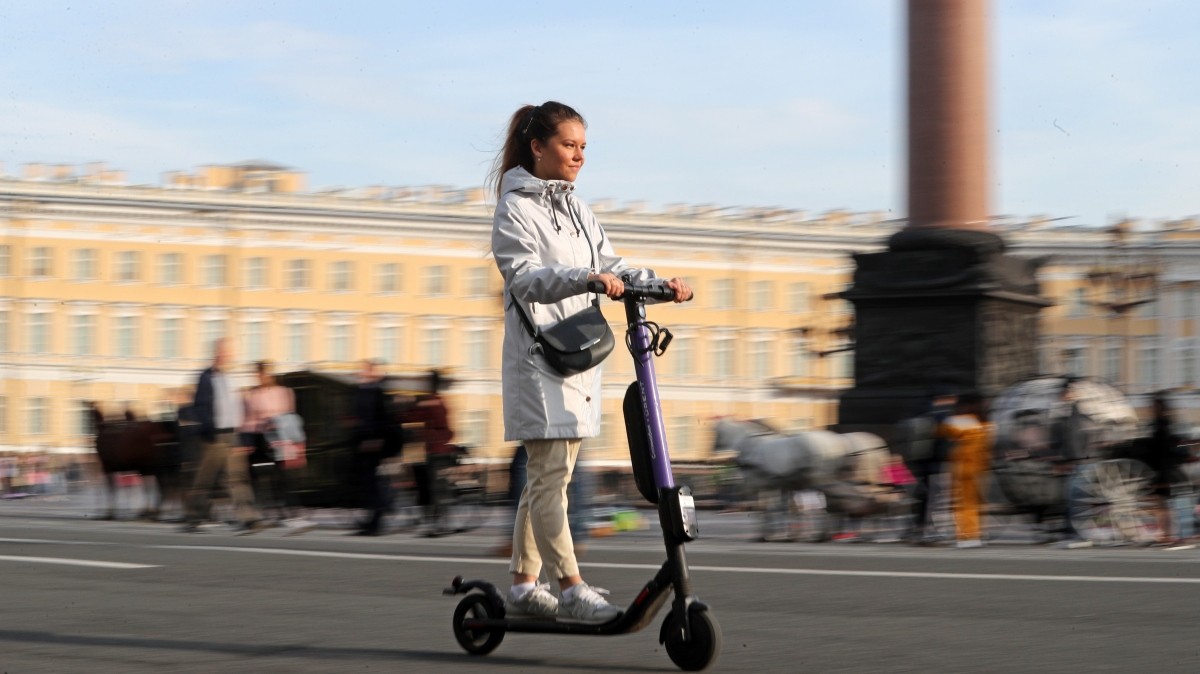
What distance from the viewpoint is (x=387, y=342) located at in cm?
8894

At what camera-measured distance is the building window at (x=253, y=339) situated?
8612 cm

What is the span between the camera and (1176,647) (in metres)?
6.16

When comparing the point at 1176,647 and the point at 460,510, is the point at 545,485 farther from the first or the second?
the point at 460,510

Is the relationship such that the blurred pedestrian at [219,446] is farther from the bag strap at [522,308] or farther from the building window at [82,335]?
the building window at [82,335]

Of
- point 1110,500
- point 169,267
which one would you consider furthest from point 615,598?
point 169,267

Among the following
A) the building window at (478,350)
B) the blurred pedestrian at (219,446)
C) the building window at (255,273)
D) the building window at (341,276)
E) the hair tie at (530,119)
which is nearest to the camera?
the hair tie at (530,119)

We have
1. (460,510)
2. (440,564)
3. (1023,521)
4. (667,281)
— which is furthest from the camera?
(460,510)

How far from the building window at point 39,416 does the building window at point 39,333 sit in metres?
2.54

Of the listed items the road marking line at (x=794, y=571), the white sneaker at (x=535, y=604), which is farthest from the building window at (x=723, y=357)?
the white sneaker at (x=535, y=604)

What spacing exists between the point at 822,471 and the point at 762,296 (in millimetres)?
76890

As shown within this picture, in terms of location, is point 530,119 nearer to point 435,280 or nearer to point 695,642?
point 695,642

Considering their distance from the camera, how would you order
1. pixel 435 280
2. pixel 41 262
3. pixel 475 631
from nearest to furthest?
pixel 475 631 → pixel 41 262 → pixel 435 280

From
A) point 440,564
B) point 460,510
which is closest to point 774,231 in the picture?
point 460,510

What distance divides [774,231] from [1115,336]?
15.7m
